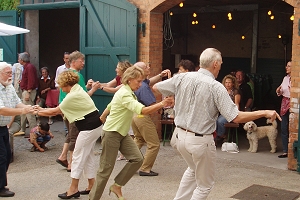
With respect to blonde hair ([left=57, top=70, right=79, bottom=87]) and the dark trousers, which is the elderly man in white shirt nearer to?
blonde hair ([left=57, top=70, right=79, bottom=87])

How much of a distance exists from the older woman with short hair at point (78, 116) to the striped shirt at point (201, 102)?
1524 mm

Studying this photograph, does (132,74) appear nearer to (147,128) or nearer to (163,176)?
(147,128)

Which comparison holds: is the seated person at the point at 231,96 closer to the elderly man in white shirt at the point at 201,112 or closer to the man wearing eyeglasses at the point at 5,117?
the man wearing eyeglasses at the point at 5,117

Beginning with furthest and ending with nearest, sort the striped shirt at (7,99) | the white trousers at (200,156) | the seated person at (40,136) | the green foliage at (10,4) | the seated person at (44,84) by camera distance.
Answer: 1. the green foliage at (10,4)
2. the seated person at (44,84)
3. the seated person at (40,136)
4. the striped shirt at (7,99)
5. the white trousers at (200,156)

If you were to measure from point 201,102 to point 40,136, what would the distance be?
17.6 ft

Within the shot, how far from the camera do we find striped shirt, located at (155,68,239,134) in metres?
4.93

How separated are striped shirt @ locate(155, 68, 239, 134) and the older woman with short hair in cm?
152

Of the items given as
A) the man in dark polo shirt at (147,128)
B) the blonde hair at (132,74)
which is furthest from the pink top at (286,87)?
the blonde hair at (132,74)

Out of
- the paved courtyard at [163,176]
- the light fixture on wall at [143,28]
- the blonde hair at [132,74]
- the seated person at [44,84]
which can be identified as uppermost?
the light fixture on wall at [143,28]

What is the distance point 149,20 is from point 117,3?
0.77m

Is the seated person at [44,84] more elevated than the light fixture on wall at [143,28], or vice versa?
the light fixture on wall at [143,28]

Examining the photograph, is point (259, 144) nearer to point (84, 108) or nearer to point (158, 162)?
point (158, 162)

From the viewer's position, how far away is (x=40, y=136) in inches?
379

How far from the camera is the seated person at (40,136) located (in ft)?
31.2
